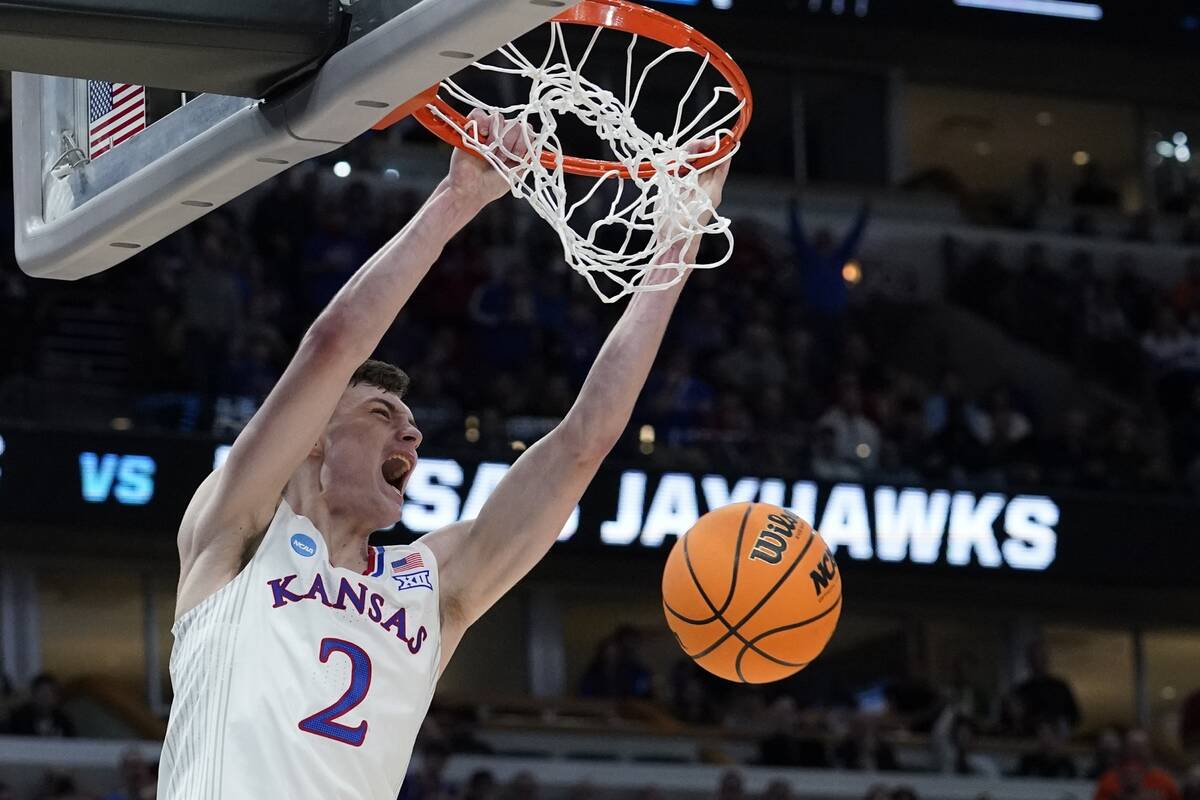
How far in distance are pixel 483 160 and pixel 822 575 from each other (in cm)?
164

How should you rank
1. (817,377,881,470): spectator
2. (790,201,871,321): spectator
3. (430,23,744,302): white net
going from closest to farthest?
(430,23,744,302): white net < (817,377,881,470): spectator < (790,201,871,321): spectator

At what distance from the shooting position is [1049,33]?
18.2m

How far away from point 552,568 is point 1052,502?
357 centimetres

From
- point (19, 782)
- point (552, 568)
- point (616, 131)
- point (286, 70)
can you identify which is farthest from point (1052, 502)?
point (286, 70)

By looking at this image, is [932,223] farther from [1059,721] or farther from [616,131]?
[616,131]

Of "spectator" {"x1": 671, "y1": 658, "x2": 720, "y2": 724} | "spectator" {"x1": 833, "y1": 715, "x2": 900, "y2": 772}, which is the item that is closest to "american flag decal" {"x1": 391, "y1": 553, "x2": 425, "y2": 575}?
"spectator" {"x1": 833, "y1": 715, "x2": 900, "y2": 772}

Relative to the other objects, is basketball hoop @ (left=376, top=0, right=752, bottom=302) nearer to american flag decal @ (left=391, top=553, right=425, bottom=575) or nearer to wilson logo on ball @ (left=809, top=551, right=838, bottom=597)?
american flag decal @ (left=391, top=553, right=425, bottom=575)

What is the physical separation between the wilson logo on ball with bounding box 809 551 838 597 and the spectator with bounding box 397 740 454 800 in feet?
19.7

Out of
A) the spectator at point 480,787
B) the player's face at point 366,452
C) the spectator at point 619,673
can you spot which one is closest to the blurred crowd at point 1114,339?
the spectator at point 619,673

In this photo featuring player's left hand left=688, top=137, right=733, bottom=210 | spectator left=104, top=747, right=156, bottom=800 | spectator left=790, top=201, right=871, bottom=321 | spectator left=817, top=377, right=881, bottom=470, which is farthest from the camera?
spectator left=790, top=201, right=871, bottom=321

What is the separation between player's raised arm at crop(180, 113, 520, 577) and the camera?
145 inches

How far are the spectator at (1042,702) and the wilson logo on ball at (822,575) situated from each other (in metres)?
8.96

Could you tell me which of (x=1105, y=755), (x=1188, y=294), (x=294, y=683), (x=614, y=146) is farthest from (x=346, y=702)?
(x=1188, y=294)

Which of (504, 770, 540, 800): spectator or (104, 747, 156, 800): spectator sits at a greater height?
(104, 747, 156, 800): spectator
